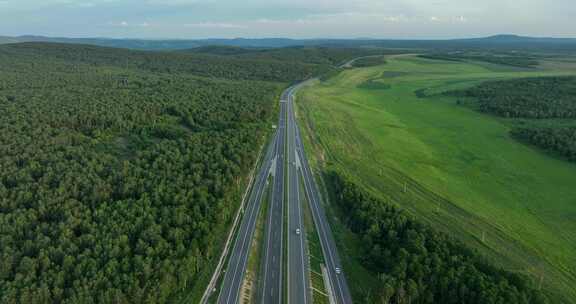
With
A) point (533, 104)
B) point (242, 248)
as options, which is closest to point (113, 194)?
point (242, 248)

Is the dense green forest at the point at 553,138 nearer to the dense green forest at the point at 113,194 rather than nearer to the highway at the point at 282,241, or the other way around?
the highway at the point at 282,241

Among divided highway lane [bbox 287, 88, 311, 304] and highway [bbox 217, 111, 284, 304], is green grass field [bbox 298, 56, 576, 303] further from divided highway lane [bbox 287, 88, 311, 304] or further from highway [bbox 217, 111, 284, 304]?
highway [bbox 217, 111, 284, 304]

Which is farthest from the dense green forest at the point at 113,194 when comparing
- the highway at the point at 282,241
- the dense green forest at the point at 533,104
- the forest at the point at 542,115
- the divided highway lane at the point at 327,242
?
the dense green forest at the point at 533,104

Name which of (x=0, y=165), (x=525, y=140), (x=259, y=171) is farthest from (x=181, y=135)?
(x=525, y=140)

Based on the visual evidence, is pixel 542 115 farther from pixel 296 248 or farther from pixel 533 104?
pixel 296 248

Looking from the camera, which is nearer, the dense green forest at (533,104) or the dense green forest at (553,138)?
the dense green forest at (553,138)

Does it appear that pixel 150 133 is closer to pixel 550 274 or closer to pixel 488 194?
pixel 488 194
